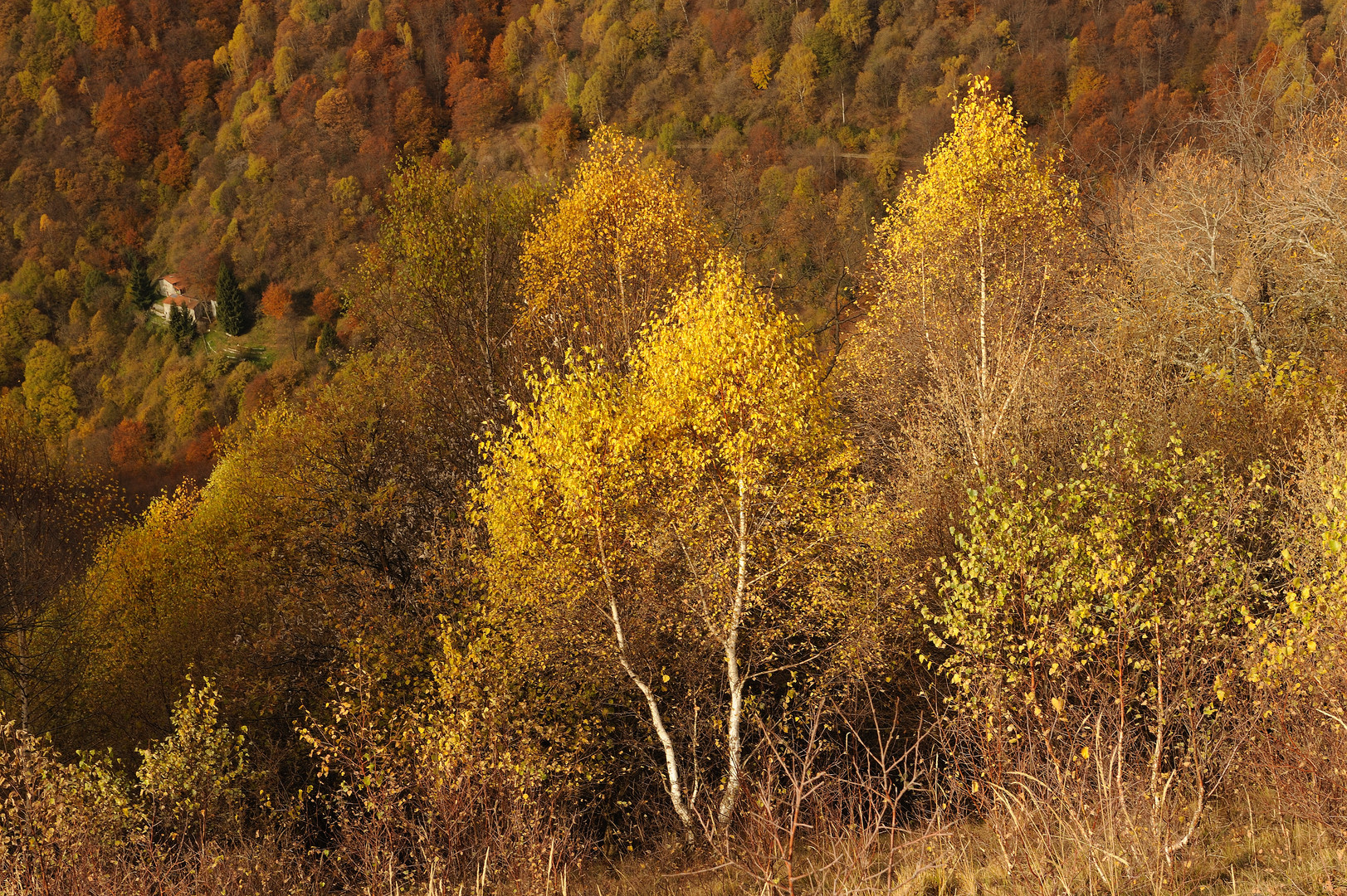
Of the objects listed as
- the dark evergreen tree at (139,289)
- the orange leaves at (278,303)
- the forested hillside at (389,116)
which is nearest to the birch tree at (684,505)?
the forested hillside at (389,116)

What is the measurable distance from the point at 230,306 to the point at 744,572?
11005cm

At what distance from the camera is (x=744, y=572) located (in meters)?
17.2

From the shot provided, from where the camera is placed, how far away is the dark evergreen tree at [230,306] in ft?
362

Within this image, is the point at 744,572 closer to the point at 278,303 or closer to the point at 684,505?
the point at 684,505

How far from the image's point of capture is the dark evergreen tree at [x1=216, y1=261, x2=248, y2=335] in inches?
4348

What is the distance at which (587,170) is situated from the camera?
3559 cm

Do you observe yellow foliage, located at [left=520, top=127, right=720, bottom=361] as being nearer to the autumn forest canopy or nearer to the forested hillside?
the autumn forest canopy

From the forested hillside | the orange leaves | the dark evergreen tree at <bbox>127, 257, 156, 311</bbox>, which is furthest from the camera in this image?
the dark evergreen tree at <bbox>127, 257, 156, 311</bbox>

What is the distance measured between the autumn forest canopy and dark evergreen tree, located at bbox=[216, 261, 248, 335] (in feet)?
214

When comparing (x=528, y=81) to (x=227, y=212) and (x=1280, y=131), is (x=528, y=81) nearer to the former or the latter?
(x=227, y=212)

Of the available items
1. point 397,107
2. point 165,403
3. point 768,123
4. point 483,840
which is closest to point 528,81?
point 397,107

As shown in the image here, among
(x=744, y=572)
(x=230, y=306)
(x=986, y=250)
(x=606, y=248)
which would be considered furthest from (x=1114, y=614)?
(x=230, y=306)

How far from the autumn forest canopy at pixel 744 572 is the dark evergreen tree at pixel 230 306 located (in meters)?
65.3

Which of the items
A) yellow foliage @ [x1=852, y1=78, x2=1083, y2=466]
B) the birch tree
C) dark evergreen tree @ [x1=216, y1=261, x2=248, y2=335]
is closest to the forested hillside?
dark evergreen tree @ [x1=216, y1=261, x2=248, y2=335]
